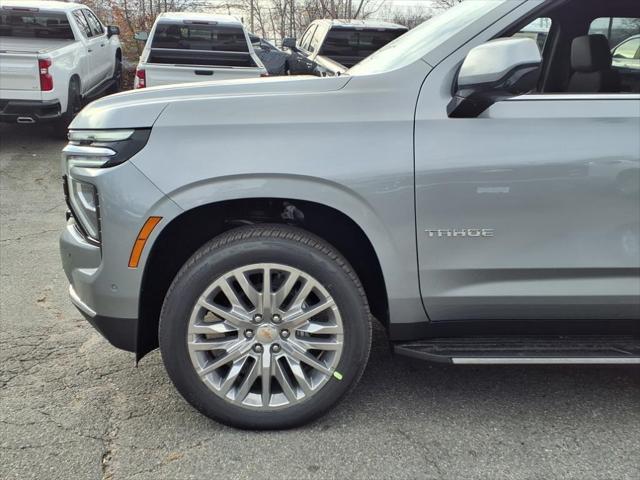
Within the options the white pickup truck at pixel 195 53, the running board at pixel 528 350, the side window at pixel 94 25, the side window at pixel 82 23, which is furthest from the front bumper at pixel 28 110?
the running board at pixel 528 350

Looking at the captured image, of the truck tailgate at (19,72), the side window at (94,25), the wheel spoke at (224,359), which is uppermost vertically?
the side window at (94,25)

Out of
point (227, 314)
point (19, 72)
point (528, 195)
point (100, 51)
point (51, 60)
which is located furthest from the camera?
point (100, 51)

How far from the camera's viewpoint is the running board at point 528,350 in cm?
274

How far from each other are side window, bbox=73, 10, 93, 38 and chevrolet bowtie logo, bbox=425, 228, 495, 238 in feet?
31.9

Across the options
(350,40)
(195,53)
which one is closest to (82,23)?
(195,53)

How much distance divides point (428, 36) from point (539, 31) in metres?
0.91

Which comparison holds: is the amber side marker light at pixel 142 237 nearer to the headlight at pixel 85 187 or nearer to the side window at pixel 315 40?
the headlight at pixel 85 187

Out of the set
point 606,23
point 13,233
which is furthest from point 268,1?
point 606,23

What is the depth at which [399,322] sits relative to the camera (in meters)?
2.86

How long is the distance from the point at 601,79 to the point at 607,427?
5.75 feet

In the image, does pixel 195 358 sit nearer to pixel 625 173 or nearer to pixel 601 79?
pixel 625 173

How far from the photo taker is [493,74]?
2543mm

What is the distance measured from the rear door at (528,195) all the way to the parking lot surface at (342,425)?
0.67 meters

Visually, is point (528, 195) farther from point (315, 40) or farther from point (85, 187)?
point (315, 40)
